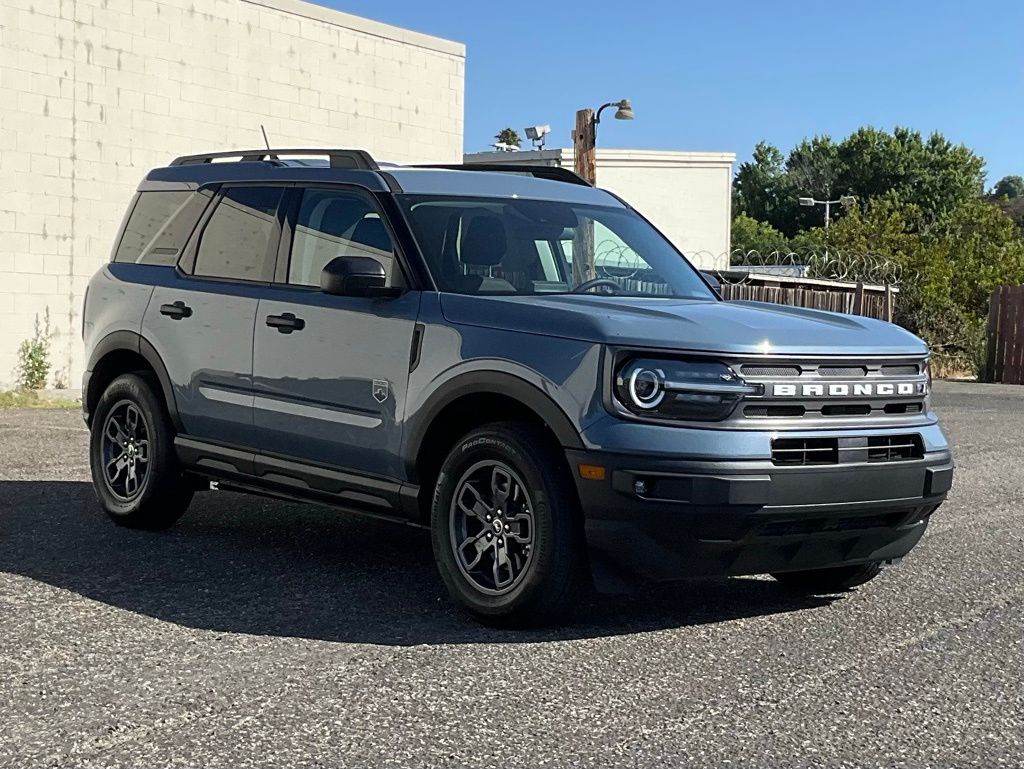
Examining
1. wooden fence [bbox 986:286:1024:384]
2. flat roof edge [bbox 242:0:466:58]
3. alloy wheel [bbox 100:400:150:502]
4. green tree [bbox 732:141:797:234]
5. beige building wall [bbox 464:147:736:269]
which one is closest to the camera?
alloy wheel [bbox 100:400:150:502]

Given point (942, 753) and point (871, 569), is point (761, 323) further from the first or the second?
point (942, 753)

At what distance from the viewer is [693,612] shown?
6598 mm

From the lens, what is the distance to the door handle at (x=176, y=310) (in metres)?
7.91

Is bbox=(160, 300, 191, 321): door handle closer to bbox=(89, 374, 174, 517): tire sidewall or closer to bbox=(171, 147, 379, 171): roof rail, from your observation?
bbox=(89, 374, 174, 517): tire sidewall

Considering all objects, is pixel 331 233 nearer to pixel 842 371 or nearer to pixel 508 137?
pixel 842 371

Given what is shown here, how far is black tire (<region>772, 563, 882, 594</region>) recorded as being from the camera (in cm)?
688

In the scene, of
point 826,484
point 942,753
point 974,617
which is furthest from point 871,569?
point 942,753

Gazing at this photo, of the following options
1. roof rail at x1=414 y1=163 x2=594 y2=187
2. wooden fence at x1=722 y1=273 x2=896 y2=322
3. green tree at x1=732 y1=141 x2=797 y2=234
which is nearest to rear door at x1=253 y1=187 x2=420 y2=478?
roof rail at x1=414 y1=163 x2=594 y2=187

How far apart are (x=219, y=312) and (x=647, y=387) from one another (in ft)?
9.17

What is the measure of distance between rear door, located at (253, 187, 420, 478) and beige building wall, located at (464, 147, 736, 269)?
2715cm

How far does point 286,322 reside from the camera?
7.24m

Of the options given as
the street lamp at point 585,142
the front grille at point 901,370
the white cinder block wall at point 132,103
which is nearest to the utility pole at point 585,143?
the street lamp at point 585,142

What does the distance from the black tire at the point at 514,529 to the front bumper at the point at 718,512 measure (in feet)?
0.40

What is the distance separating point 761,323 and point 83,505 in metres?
4.86
